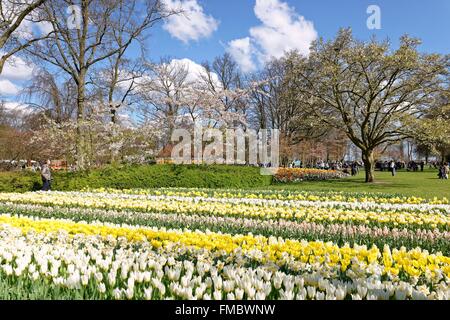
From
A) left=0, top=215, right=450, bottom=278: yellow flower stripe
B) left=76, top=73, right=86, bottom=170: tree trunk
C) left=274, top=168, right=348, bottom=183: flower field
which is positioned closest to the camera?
left=0, top=215, right=450, bottom=278: yellow flower stripe

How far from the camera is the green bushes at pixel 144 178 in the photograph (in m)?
15.4

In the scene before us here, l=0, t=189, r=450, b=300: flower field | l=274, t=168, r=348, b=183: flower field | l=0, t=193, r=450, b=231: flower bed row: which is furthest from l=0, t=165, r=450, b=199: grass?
l=0, t=189, r=450, b=300: flower field

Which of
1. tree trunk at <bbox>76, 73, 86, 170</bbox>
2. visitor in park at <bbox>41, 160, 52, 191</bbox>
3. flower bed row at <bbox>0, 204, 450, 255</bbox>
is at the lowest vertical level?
flower bed row at <bbox>0, 204, 450, 255</bbox>

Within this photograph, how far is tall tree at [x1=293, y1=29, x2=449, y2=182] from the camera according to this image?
842 inches

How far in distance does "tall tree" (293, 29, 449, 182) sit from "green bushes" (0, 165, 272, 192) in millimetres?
6651

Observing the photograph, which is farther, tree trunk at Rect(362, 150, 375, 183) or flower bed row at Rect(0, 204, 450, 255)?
tree trunk at Rect(362, 150, 375, 183)

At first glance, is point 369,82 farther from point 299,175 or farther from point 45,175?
point 45,175

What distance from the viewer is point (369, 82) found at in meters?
22.0

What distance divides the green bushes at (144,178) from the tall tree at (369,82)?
21.8 ft

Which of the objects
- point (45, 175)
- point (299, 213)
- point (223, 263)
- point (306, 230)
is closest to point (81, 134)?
point (45, 175)

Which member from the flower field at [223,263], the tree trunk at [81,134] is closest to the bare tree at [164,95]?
the tree trunk at [81,134]

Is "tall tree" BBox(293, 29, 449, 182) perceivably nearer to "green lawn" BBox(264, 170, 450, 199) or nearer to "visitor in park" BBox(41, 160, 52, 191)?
"green lawn" BBox(264, 170, 450, 199)

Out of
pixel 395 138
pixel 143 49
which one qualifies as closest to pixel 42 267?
pixel 143 49
